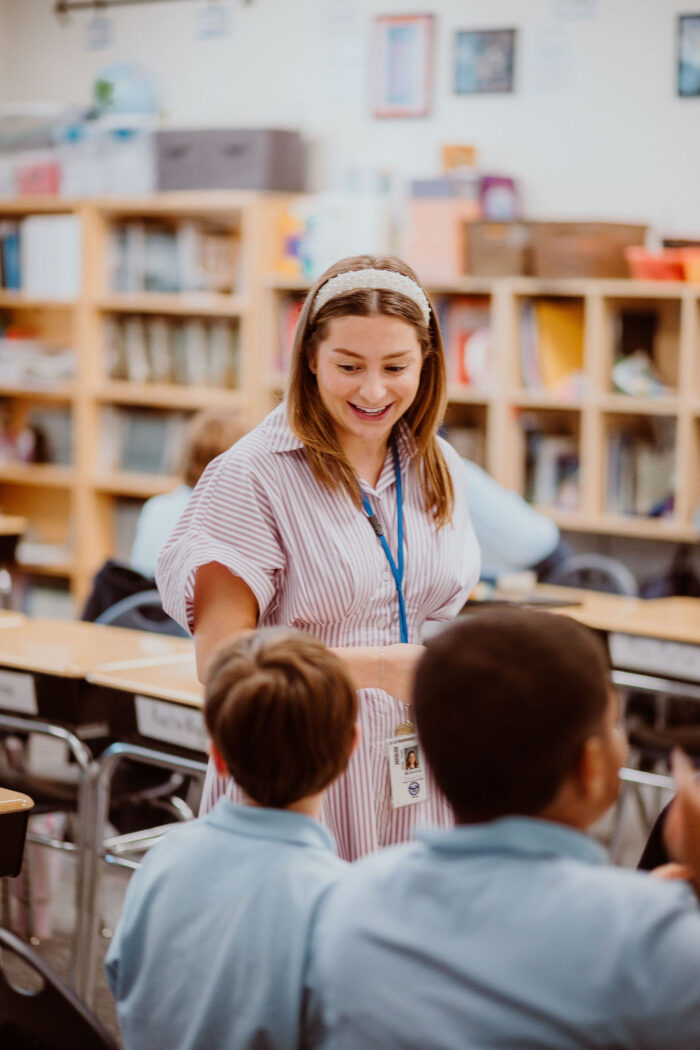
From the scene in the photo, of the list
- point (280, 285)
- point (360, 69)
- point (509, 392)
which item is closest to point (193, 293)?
point (280, 285)

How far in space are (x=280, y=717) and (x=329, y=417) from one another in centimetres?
63

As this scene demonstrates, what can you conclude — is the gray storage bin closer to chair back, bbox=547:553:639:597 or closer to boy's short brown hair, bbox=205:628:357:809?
chair back, bbox=547:553:639:597

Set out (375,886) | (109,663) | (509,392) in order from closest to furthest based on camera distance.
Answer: (375,886)
(109,663)
(509,392)

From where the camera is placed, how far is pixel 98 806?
268 cm

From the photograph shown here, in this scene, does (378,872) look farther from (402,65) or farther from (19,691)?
(402,65)

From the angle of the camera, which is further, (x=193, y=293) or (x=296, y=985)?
(x=193, y=293)

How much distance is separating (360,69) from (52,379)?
6.03 feet

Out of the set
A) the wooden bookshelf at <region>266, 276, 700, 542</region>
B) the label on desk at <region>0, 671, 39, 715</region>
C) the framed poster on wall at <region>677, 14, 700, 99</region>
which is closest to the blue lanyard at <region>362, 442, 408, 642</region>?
the label on desk at <region>0, 671, 39, 715</region>

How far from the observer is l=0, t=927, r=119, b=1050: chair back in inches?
49.6

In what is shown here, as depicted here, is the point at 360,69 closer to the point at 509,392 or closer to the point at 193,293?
the point at 193,293

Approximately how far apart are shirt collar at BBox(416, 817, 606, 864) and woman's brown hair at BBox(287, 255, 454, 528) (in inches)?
27.8

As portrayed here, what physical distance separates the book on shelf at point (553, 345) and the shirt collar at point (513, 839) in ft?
12.4

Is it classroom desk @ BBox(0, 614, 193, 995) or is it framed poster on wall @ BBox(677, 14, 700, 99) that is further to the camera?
A: framed poster on wall @ BBox(677, 14, 700, 99)

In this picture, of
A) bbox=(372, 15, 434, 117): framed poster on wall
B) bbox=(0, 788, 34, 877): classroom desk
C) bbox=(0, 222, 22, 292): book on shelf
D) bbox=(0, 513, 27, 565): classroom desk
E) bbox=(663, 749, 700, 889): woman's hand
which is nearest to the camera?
bbox=(663, 749, 700, 889): woman's hand
